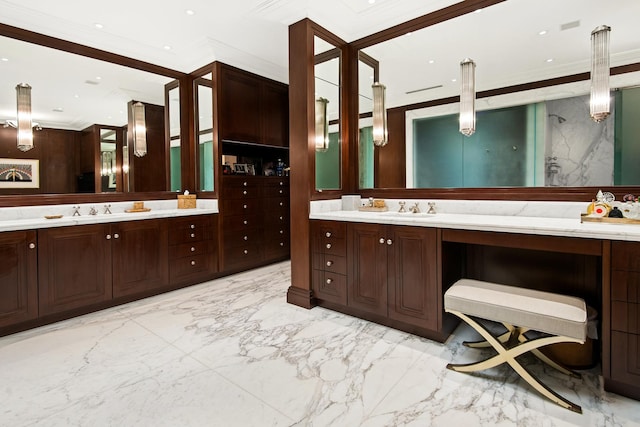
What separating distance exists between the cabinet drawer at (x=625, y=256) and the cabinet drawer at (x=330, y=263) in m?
1.74

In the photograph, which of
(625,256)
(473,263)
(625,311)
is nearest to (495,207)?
(473,263)

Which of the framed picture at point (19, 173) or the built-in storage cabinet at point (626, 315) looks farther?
the framed picture at point (19, 173)

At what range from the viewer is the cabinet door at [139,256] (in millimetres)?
3141

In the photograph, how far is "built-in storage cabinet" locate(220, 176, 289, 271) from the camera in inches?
165

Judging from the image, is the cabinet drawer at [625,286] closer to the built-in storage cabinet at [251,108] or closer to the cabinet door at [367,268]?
the cabinet door at [367,268]

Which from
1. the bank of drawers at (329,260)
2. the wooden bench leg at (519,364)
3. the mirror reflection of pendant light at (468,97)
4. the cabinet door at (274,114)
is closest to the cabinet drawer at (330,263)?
the bank of drawers at (329,260)

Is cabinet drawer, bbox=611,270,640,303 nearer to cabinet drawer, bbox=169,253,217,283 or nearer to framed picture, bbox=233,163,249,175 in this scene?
cabinet drawer, bbox=169,253,217,283

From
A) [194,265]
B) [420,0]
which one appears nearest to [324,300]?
[194,265]

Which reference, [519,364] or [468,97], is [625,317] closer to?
[519,364]

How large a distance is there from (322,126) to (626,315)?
261 centimetres

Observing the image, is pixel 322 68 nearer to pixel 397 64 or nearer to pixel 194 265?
pixel 397 64

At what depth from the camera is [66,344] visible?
2.39 meters

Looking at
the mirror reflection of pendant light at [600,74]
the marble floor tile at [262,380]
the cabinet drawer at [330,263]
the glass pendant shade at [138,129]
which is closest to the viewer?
the marble floor tile at [262,380]

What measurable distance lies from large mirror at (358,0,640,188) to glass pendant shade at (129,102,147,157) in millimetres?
2785
